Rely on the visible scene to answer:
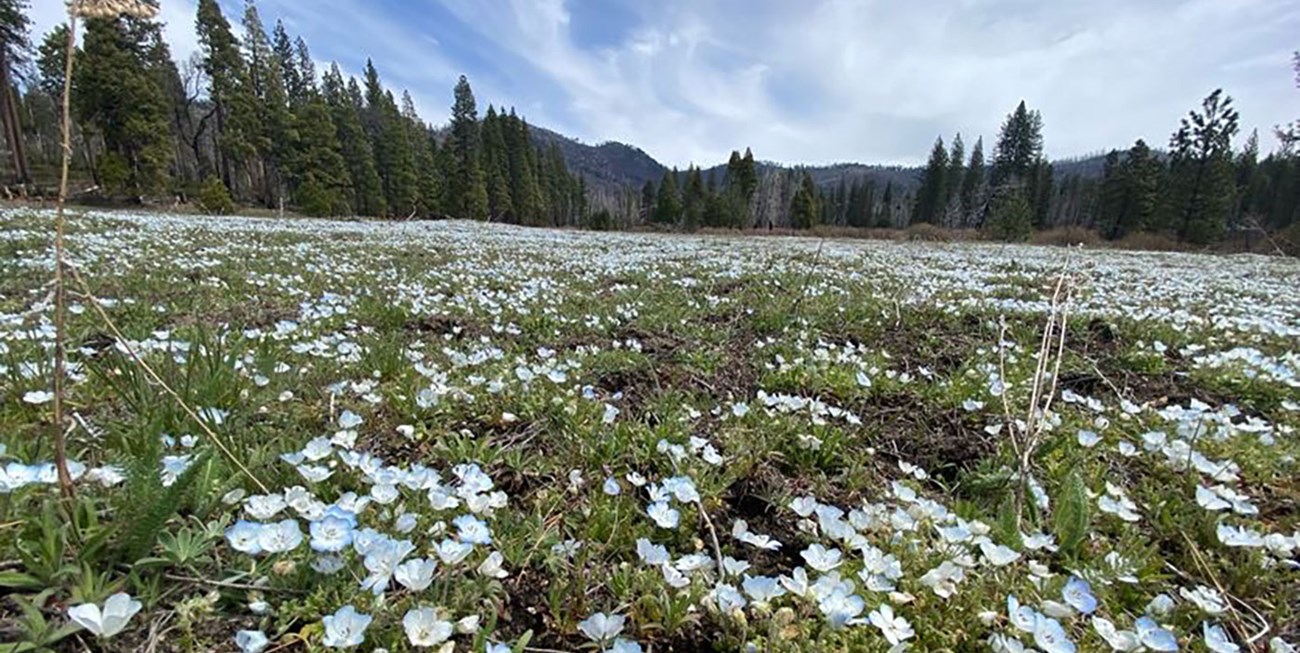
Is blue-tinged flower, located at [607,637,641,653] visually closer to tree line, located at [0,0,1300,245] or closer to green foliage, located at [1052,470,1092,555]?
green foliage, located at [1052,470,1092,555]

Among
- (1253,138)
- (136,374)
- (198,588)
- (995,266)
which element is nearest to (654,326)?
(136,374)

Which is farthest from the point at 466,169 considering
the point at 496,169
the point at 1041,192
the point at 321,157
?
the point at 1041,192

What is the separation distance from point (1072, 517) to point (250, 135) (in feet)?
183

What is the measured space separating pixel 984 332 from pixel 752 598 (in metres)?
Result: 5.14

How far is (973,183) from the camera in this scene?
8162 cm

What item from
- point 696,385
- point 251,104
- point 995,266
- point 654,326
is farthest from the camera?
point 251,104

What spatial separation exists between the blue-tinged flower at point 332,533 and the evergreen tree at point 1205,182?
68989mm

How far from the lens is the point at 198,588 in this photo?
57.1 inches

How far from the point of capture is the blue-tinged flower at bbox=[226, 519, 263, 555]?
1.45m

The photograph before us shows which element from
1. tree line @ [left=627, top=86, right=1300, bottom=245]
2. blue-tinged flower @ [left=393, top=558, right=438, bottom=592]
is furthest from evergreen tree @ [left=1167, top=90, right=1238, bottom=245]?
blue-tinged flower @ [left=393, top=558, right=438, bottom=592]

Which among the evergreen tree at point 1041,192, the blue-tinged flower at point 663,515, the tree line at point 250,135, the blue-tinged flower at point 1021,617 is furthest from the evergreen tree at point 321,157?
the evergreen tree at point 1041,192

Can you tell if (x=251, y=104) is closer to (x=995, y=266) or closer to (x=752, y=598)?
(x=995, y=266)

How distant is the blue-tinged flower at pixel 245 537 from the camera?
1445 mm

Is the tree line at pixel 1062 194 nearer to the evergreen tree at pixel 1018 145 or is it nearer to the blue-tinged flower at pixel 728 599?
the evergreen tree at pixel 1018 145
